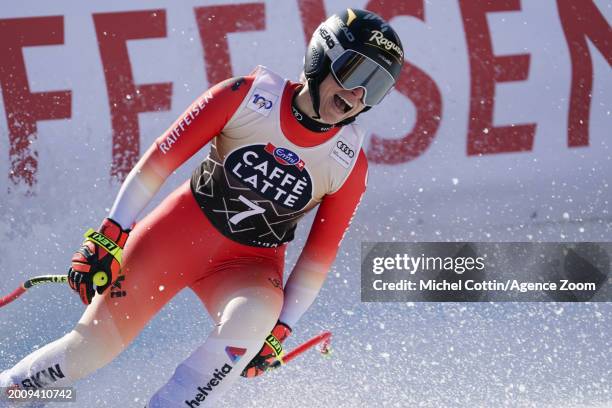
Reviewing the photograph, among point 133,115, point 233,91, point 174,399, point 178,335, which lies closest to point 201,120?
point 233,91

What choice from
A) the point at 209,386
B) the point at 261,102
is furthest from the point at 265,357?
the point at 261,102

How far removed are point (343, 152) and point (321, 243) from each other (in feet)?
1.24

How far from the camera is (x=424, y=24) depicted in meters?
6.88

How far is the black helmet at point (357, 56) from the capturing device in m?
3.85

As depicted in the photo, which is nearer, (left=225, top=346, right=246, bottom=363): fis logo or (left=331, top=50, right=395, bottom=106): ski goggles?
(left=225, top=346, right=246, bottom=363): fis logo

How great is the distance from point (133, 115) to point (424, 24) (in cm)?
202

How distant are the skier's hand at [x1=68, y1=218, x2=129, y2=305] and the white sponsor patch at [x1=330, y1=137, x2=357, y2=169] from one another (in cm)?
93

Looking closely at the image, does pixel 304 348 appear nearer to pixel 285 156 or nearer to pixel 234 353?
pixel 234 353

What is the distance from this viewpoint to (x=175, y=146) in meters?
3.90

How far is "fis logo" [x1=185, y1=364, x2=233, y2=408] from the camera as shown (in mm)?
3562

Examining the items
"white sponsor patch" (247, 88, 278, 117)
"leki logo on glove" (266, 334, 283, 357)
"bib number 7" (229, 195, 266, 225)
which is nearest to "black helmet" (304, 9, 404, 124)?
"white sponsor patch" (247, 88, 278, 117)

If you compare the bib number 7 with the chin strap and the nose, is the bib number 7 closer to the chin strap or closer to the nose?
the chin strap

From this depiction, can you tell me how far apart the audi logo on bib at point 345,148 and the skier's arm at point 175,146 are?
1.41ft

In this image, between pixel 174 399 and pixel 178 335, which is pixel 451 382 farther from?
pixel 174 399
